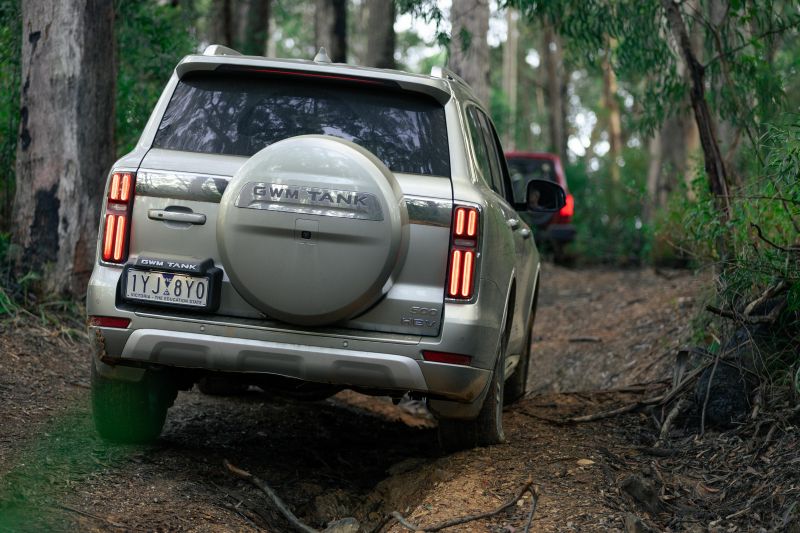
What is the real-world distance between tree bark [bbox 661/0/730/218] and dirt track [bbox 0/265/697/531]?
150 cm

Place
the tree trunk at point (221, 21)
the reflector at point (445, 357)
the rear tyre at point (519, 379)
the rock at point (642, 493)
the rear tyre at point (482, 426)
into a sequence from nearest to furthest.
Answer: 1. the reflector at point (445, 357)
2. the rock at point (642, 493)
3. the rear tyre at point (482, 426)
4. the rear tyre at point (519, 379)
5. the tree trunk at point (221, 21)

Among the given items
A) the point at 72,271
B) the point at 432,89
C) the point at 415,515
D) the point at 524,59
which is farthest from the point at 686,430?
the point at 524,59

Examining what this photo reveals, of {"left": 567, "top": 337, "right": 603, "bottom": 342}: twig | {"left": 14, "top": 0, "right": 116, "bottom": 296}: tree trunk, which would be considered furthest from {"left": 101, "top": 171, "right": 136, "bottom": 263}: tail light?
{"left": 567, "top": 337, "right": 603, "bottom": 342}: twig

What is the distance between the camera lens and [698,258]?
8.05 metres

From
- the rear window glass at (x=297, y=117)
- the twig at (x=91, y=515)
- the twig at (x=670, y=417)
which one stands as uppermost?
the rear window glass at (x=297, y=117)

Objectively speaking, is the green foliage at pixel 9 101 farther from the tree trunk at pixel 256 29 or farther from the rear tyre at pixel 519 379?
the tree trunk at pixel 256 29

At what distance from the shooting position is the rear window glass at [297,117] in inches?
199

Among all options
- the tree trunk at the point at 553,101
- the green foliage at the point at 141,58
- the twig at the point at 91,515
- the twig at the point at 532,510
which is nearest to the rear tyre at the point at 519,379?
the twig at the point at 532,510

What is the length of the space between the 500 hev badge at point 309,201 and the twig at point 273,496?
1.38 m

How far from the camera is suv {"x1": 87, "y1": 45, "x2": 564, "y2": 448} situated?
459 centimetres

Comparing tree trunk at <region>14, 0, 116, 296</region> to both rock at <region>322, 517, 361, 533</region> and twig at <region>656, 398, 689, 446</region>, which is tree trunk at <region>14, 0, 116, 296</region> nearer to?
rock at <region>322, 517, 361, 533</region>

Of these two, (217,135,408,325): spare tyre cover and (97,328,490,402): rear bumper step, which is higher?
(217,135,408,325): spare tyre cover

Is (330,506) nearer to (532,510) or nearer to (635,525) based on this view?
(532,510)

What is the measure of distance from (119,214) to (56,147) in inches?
155
